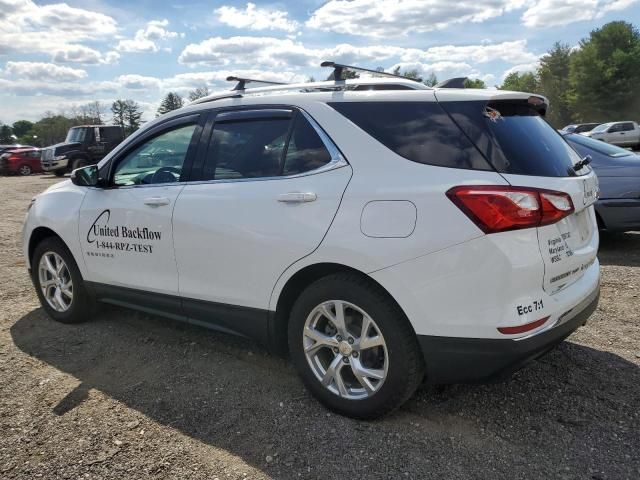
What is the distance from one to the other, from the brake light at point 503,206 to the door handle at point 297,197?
76 cm

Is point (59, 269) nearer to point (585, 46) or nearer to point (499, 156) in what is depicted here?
point (499, 156)

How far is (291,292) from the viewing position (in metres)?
3.17

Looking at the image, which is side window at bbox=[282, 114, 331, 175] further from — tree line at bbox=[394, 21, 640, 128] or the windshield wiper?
tree line at bbox=[394, 21, 640, 128]

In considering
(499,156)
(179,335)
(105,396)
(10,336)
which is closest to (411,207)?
(499,156)

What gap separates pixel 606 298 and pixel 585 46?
61.5m

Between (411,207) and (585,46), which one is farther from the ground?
(585,46)

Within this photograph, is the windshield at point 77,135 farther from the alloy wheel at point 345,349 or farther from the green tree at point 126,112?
the green tree at point 126,112

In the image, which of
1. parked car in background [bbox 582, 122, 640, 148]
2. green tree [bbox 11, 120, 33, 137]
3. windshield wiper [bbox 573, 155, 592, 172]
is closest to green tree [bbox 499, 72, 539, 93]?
parked car in background [bbox 582, 122, 640, 148]

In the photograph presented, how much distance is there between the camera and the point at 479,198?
8.27 ft

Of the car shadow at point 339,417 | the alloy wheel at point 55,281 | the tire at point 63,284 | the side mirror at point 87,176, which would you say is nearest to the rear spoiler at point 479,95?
the car shadow at point 339,417

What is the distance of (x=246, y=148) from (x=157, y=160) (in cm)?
91

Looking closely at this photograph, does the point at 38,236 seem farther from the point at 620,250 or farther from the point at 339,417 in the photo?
the point at 620,250

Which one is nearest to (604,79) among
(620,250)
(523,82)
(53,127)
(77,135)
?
(523,82)

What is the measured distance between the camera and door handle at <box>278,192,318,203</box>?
2.97 metres
